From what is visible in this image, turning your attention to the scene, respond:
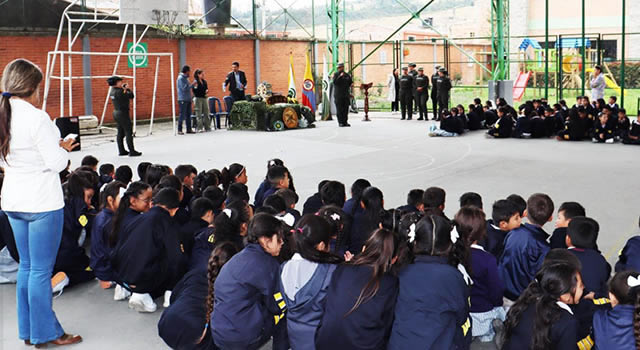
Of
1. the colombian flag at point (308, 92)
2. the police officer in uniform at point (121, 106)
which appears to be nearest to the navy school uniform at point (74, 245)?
the police officer in uniform at point (121, 106)

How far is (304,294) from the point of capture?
3975 mm

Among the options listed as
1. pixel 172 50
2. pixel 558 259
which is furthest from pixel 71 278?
pixel 172 50

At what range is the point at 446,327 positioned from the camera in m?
3.72

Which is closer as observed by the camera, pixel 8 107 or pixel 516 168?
pixel 8 107

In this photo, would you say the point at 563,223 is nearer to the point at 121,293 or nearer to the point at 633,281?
the point at 633,281

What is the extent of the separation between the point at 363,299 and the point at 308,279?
0.40 m

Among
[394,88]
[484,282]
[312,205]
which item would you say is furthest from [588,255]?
[394,88]

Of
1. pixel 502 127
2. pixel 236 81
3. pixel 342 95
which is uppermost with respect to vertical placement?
pixel 236 81

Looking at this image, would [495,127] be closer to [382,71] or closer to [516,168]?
[516,168]

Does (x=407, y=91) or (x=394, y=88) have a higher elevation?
(x=394, y=88)

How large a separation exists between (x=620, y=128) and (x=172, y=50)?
45.4ft

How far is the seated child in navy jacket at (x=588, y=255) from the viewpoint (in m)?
4.55

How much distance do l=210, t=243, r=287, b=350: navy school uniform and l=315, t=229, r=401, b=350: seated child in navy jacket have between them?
1.58 feet

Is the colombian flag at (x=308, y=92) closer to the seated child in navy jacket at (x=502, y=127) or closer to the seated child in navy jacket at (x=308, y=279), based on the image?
the seated child in navy jacket at (x=502, y=127)
